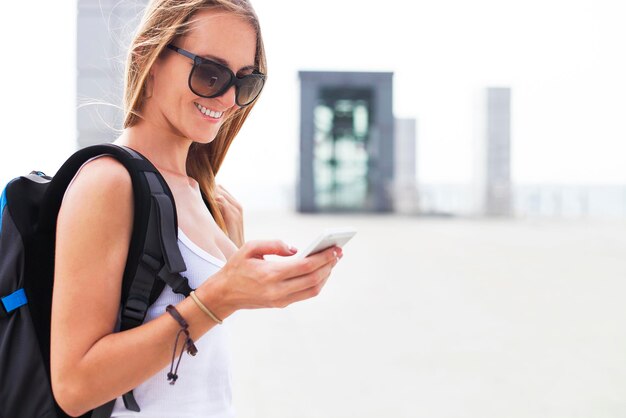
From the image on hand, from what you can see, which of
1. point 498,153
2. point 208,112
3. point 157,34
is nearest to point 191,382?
point 208,112

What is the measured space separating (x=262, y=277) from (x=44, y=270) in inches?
19.5

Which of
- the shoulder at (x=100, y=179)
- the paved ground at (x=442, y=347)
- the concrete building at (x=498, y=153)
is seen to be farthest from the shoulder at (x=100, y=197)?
the concrete building at (x=498, y=153)

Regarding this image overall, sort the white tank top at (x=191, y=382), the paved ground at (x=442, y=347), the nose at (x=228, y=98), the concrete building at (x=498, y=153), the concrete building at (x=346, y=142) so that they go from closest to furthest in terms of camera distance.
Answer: the white tank top at (x=191, y=382)
the nose at (x=228, y=98)
the paved ground at (x=442, y=347)
the concrete building at (x=498, y=153)
the concrete building at (x=346, y=142)

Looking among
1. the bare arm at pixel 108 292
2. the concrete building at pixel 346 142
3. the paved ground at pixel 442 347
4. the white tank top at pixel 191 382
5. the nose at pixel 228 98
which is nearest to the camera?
the bare arm at pixel 108 292

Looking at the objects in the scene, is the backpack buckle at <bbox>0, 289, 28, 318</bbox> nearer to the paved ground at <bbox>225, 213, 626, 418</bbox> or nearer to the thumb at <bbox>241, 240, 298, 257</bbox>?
the thumb at <bbox>241, 240, 298, 257</bbox>

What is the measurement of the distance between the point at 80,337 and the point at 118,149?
1.27 ft

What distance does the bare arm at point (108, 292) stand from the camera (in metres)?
1.17

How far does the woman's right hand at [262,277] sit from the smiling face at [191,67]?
0.45 metres

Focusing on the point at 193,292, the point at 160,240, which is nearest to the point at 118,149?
the point at 160,240

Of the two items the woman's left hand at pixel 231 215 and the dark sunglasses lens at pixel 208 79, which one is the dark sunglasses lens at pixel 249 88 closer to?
the dark sunglasses lens at pixel 208 79

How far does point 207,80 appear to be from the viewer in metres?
1.43

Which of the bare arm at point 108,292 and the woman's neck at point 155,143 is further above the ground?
the woman's neck at point 155,143

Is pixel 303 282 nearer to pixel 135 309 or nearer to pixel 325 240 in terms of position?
pixel 325 240

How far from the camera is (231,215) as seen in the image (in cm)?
198
